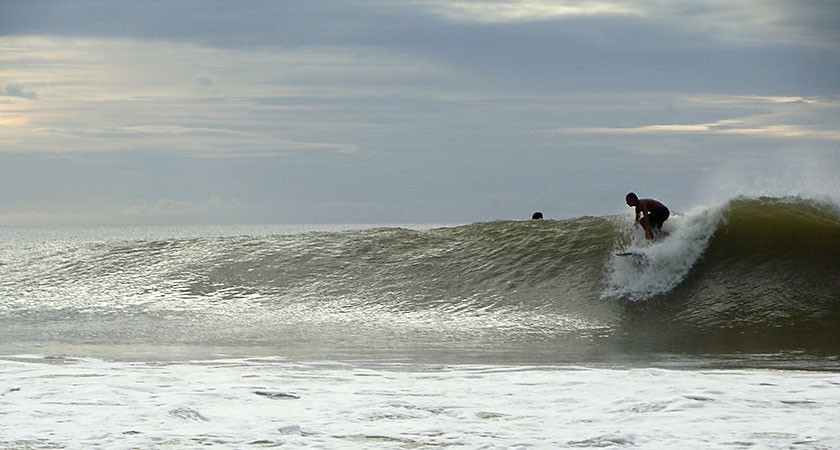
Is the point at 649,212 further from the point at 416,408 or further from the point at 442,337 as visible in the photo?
the point at 416,408

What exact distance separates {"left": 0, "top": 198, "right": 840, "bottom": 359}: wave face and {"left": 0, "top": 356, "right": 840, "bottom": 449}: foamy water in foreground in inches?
99.4

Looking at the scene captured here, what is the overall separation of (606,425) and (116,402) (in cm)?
339

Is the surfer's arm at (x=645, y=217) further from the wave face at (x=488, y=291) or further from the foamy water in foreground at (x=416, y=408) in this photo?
the foamy water in foreground at (x=416, y=408)

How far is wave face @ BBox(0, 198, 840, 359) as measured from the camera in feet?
37.8

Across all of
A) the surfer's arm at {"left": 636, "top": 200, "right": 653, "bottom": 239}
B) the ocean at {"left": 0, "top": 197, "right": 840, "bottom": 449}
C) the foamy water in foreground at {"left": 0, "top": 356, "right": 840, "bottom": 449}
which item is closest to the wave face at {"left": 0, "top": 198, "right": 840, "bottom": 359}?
the ocean at {"left": 0, "top": 197, "right": 840, "bottom": 449}

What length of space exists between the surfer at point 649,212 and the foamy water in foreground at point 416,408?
21.0 feet

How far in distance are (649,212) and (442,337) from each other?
16.2ft

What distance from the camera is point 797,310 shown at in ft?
40.7

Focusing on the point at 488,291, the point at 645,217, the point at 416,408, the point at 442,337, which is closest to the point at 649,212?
the point at 645,217

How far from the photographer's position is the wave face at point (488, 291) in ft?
37.8

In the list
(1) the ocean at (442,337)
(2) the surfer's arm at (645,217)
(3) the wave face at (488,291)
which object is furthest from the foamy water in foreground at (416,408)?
(2) the surfer's arm at (645,217)

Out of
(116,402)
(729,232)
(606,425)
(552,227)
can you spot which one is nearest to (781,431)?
(606,425)

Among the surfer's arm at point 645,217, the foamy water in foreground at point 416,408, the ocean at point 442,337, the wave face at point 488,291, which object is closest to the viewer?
the foamy water in foreground at point 416,408

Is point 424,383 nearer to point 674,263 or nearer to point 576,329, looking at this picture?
point 576,329
